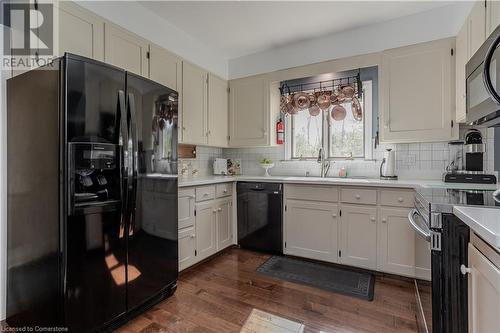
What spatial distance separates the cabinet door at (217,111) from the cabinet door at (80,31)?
1.39m

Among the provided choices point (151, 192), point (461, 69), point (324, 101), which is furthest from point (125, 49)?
point (461, 69)

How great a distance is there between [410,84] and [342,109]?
2.50ft

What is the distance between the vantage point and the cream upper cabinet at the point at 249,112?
131 inches

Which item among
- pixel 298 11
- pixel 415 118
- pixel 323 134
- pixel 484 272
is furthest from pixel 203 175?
pixel 484 272

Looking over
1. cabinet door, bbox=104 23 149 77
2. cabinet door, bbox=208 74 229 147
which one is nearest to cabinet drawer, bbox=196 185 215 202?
cabinet door, bbox=208 74 229 147

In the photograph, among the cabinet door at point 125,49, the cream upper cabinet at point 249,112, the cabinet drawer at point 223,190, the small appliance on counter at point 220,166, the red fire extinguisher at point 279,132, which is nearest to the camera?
the cabinet door at point 125,49

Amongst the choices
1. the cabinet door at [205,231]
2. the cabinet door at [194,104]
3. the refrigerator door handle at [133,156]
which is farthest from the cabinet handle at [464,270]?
the cabinet door at [194,104]

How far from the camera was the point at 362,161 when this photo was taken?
10.0 ft

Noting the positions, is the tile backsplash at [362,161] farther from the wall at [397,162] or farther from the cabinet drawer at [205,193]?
the cabinet drawer at [205,193]

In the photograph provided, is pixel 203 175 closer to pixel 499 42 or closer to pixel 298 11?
pixel 298 11

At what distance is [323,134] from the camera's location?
3.36 m

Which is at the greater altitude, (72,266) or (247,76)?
(247,76)

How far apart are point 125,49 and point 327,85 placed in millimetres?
2323

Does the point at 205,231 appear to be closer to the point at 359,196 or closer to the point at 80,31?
the point at 359,196
